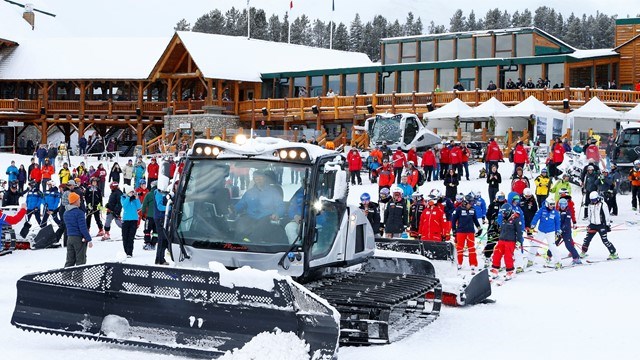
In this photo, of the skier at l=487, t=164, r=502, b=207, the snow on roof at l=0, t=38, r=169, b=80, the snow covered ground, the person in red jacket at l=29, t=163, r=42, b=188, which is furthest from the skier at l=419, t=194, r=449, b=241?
the snow on roof at l=0, t=38, r=169, b=80

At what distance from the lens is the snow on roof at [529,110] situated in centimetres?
3341

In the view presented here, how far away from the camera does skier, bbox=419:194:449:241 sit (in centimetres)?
1775

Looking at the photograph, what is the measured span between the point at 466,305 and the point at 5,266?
27.6 feet

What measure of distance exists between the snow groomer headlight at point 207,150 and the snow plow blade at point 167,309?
60.9 inches

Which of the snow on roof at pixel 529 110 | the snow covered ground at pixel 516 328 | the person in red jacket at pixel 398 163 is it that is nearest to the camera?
the snow covered ground at pixel 516 328

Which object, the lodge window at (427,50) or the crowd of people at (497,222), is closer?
the crowd of people at (497,222)

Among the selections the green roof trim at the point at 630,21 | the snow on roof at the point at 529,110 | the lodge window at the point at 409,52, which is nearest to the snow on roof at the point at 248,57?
the lodge window at the point at 409,52

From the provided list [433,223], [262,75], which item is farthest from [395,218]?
[262,75]

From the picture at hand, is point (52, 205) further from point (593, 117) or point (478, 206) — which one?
point (593, 117)

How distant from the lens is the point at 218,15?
124750 millimetres

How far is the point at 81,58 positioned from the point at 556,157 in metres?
34.2

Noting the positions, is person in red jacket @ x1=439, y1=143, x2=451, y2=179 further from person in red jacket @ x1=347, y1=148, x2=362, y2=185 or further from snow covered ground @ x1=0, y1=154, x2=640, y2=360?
snow covered ground @ x1=0, y1=154, x2=640, y2=360

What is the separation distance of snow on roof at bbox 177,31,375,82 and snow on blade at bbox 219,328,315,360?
40859 mm

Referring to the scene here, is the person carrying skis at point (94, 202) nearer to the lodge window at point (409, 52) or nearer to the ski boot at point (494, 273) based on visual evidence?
the ski boot at point (494, 273)
